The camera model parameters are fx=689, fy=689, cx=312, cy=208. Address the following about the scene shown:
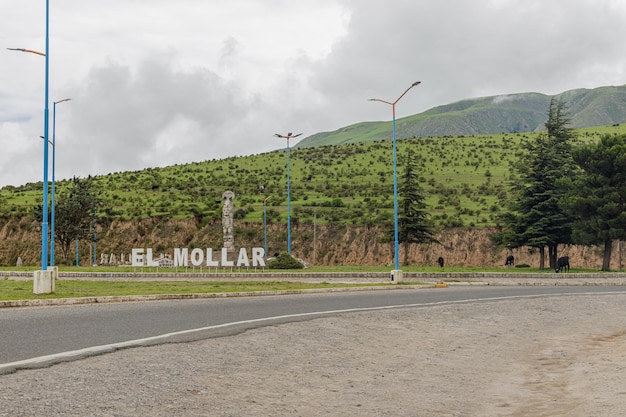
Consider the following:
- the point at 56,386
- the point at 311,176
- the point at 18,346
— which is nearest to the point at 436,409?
the point at 56,386

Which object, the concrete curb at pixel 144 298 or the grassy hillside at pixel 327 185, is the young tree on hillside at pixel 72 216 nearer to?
the grassy hillside at pixel 327 185

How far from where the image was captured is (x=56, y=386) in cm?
825

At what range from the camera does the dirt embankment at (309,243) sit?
64.5 m

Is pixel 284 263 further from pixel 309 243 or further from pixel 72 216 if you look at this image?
pixel 72 216

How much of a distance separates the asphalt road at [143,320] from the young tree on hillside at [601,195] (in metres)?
23.5

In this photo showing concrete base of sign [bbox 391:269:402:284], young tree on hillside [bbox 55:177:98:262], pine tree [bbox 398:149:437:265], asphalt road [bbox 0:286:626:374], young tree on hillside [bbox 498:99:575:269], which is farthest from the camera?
young tree on hillside [bbox 55:177:98:262]

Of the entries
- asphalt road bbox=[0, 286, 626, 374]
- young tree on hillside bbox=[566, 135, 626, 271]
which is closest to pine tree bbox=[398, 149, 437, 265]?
young tree on hillside bbox=[566, 135, 626, 271]

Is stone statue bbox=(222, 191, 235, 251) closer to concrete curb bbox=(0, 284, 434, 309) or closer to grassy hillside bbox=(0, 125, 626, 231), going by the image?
grassy hillside bbox=(0, 125, 626, 231)

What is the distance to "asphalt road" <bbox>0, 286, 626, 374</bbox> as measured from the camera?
36.6ft

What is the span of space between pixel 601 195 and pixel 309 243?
31559 mm

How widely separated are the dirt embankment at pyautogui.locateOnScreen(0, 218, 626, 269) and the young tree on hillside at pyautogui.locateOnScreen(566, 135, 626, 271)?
469 inches

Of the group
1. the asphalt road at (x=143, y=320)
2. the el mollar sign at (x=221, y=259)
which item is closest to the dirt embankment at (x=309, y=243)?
the el mollar sign at (x=221, y=259)

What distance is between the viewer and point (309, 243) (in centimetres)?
7050

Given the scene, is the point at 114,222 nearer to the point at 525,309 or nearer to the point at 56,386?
the point at 525,309
